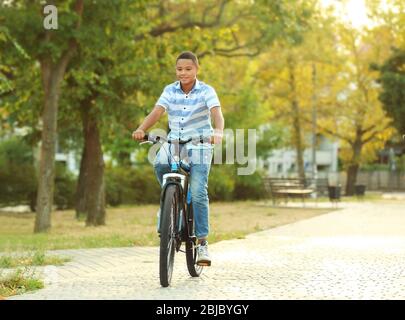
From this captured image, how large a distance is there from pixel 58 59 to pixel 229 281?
11142 millimetres

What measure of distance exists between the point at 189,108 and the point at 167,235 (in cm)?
127

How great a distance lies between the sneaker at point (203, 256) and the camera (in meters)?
7.16

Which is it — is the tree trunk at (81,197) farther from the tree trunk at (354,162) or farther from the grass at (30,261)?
the tree trunk at (354,162)

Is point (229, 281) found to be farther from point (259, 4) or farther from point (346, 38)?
point (346, 38)

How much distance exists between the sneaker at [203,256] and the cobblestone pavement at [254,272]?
148 mm

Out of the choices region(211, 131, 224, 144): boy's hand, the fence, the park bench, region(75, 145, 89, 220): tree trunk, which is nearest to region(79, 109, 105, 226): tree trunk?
region(75, 145, 89, 220): tree trunk

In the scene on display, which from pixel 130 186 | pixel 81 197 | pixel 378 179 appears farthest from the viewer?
pixel 378 179

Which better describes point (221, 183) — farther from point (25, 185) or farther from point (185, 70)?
point (185, 70)

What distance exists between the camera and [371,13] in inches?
1485

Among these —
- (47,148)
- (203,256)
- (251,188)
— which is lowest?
(203,256)

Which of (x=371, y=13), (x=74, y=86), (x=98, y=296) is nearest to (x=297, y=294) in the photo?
(x=98, y=296)

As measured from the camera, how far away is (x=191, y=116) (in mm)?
7039

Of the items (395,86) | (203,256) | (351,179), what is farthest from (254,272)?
(351,179)

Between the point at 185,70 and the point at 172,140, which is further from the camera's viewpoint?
the point at 185,70
